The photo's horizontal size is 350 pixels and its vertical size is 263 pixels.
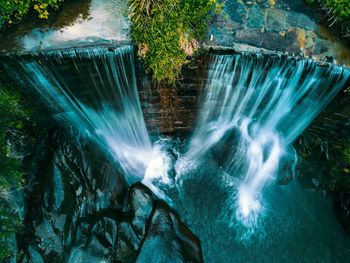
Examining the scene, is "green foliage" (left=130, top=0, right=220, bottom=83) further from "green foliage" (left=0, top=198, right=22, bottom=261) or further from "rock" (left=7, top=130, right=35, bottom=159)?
"green foliage" (left=0, top=198, right=22, bottom=261)

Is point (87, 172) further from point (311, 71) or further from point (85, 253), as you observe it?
point (311, 71)

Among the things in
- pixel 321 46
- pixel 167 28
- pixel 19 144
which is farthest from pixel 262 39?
pixel 19 144

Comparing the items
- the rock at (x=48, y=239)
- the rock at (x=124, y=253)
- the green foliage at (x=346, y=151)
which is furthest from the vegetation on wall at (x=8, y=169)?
the green foliage at (x=346, y=151)

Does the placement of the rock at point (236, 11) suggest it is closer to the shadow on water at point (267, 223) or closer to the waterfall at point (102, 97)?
the waterfall at point (102, 97)

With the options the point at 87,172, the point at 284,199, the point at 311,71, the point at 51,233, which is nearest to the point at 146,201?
the point at 87,172

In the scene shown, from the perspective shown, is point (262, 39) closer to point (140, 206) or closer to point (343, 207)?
point (140, 206)
